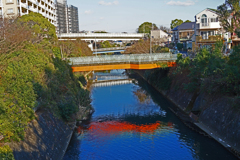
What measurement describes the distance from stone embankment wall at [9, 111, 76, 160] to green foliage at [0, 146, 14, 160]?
0.88 metres

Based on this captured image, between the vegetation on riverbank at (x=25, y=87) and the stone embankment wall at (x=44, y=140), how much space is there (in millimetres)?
576

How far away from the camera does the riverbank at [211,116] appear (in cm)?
1894

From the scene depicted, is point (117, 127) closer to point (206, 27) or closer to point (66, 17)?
point (206, 27)

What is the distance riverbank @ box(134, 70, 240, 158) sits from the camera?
1894 centimetres

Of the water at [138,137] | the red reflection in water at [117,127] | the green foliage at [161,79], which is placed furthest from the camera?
the green foliage at [161,79]

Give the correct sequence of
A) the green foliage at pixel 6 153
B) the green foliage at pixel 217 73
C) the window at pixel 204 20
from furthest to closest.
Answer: the window at pixel 204 20
the green foliage at pixel 217 73
the green foliage at pixel 6 153

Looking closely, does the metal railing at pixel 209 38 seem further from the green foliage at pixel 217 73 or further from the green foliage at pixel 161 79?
the green foliage at pixel 217 73

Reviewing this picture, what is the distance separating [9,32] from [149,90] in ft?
82.5

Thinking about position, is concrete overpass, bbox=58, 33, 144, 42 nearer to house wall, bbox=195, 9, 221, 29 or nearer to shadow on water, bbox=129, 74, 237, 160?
house wall, bbox=195, 9, 221, 29

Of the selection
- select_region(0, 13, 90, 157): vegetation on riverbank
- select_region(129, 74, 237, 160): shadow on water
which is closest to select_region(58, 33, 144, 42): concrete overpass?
select_region(0, 13, 90, 157): vegetation on riverbank

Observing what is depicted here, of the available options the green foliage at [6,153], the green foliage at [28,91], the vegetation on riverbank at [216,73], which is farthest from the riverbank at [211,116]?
the green foliage at [6,153]

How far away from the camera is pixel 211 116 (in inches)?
893

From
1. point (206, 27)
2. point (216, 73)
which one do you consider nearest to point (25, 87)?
point (216, 73)

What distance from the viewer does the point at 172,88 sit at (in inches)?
1407
